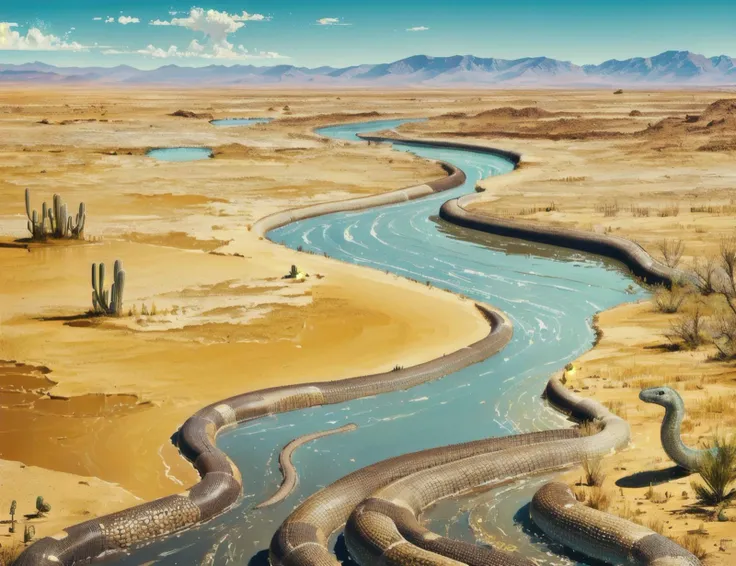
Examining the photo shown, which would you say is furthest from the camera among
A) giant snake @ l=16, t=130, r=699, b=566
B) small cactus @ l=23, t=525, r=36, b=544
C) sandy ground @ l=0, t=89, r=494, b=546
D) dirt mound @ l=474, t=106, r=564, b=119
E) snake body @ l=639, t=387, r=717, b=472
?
dirt mound @ l=474, t=106, r=564, b=119

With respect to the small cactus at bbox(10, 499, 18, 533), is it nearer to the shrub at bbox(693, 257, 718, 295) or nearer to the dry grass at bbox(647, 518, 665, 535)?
the dry grass at bbox(647, 518, 665, 535)

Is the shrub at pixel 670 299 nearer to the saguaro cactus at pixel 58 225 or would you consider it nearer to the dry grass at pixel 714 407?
the dry grass at pixel 714 407

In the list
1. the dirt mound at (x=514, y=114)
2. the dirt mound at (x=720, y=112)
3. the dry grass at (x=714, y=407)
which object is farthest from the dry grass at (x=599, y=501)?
the dirt mound at (x=514, y=114)

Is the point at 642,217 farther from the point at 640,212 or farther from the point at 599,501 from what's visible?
the point at 599,501

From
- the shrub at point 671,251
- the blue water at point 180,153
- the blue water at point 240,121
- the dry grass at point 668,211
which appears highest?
the blue water at point 240,121

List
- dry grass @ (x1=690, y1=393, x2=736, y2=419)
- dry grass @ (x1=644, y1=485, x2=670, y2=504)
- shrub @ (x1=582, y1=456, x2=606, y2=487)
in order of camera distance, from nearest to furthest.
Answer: dry grass @ (x1=644, y1=485, x2=670, y2=504), shrub @ (x1=582, y1=456, x2=606, y2=487), dry grass @ (x1=690, y1=393, x2=736, y2=419)

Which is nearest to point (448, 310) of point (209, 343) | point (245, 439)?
point (209, 343)

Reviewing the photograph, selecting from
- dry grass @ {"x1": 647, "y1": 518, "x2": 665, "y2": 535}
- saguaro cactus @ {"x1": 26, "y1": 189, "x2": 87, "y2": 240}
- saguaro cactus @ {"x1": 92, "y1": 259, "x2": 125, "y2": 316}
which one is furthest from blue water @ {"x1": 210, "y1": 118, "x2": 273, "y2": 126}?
dry grass @ {"x1": 647, "y1": 518, "x2": 665, "y2": 535}
